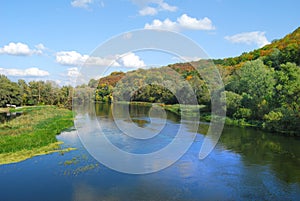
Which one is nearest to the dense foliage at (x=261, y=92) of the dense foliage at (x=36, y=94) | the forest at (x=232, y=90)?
the forest at (x=232, y=90)

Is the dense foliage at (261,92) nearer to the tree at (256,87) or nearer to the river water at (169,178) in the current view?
the tree at (256,87)

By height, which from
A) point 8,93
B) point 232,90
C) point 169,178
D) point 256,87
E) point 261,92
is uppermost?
point 256,87

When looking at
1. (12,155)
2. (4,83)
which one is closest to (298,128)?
(12,155)

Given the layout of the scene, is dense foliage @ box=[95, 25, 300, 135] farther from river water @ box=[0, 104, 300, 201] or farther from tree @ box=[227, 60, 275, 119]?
river water @ box=[0, 104, 300, 201]

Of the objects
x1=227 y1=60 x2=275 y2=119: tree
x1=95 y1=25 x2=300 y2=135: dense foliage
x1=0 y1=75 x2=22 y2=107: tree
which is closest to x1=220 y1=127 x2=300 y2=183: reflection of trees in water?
x1=95 y1=25 x2=300 y2=135: dense foliage

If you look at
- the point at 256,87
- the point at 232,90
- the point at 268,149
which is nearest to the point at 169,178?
the point at 268,149

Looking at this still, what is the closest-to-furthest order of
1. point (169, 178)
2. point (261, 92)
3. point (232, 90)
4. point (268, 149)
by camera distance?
point (169, 178)
point (268, 149)
point (261, 92)
point (232, 90)

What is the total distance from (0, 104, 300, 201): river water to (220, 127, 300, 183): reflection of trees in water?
50 millimetres

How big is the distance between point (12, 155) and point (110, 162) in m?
5.23

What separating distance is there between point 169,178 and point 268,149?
8.94m

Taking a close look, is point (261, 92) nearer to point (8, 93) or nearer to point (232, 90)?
point (232, 90)

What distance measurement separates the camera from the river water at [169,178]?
9.96 metres

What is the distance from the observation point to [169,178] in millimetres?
11883

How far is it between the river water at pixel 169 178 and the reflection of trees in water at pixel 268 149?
50 mm
